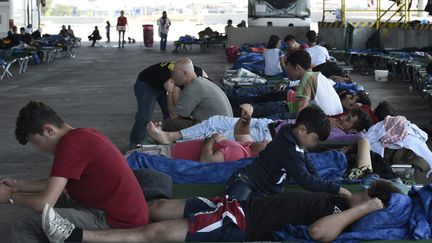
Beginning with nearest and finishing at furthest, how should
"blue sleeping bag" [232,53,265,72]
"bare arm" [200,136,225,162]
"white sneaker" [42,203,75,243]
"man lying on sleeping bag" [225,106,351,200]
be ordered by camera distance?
"white sneaker" [42,203,75,243] → "man lying on sleeping bag" [225,106,351,200] → "bare arm" [200,136,225,162] → "blue sleeping bag" [232,53,265,72]

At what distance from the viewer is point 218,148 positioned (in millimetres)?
6480

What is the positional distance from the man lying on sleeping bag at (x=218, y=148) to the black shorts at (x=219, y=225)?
175cm

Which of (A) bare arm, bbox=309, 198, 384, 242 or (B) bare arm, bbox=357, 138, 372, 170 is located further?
(B) bare arm, bbox=357, 138, 372, 170

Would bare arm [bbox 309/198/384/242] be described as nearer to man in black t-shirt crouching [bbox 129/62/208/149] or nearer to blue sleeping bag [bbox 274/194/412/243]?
blue sleeping bag [bbox 274/194/412/243]

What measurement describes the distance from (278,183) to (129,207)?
115 cm

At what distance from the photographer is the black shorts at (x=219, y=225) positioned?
176 inches

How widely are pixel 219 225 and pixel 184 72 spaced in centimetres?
354

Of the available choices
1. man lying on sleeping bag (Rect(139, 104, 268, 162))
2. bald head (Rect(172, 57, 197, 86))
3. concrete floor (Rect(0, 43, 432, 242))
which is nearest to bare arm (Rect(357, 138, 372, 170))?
man lying on sleeping bag (Rect(139, 104, 268, 162))

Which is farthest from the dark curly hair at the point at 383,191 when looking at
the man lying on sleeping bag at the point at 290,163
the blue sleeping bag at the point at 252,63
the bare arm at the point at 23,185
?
the blue sleeping bag at the point at 252,63

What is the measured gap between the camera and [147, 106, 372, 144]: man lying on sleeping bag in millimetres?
7234

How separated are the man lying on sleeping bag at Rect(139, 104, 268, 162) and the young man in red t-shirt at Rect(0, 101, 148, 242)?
6.23ft

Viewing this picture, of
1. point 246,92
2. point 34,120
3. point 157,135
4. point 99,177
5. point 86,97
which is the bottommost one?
point 86,97

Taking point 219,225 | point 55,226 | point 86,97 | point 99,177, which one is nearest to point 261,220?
point 219,225

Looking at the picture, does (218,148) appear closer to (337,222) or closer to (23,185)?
(23,185)
